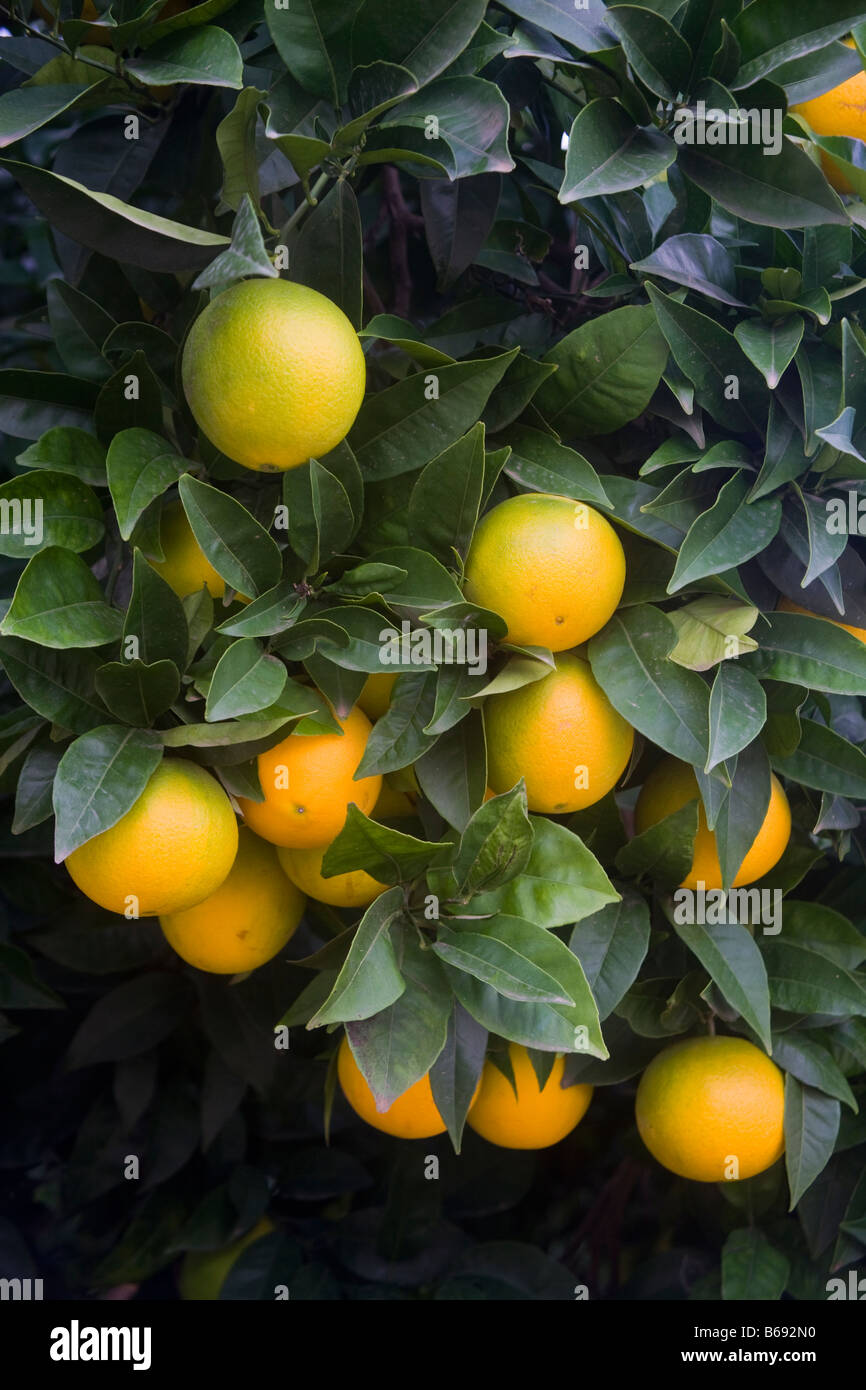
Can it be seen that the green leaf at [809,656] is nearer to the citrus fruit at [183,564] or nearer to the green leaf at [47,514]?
the citrus fruit at [183,564]

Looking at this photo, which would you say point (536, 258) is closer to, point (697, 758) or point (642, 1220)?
point (697, 758)

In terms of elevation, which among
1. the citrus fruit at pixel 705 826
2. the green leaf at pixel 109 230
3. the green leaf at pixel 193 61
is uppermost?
the green leaf at pixel 193 61

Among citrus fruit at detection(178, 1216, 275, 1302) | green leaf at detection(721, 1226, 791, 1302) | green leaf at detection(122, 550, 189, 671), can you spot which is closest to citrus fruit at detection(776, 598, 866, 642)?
green leaf at detection(122, 550, 189, 671)

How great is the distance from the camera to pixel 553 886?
909 mm

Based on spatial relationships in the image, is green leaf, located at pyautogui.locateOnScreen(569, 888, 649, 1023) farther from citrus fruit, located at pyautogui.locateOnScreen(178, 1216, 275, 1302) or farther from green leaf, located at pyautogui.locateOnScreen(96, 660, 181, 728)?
citrus fruit, located at pyautogui.locateOnScreen(178, 1216, 275, 1302)

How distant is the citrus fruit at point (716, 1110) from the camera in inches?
42.0

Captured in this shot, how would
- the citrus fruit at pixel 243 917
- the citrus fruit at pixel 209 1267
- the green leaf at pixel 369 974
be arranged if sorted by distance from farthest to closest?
1. the citrus fruit at pixel 209 1267
2. the citrus fruit at pixel 243 917
3. the green leaf at pixel 369 974

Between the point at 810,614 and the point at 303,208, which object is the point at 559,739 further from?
the point at 303,208

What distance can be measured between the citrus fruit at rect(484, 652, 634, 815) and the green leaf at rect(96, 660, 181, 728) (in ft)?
0.89

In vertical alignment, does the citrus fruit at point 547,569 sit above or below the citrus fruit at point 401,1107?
above

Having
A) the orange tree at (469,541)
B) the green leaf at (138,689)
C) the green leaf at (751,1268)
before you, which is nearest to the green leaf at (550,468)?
the orange tree at (469,541)

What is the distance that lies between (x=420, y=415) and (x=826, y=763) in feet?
1.54

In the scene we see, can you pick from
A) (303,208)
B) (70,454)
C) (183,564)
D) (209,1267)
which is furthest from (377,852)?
(209,1267)

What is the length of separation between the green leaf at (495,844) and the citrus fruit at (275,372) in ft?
1.00
